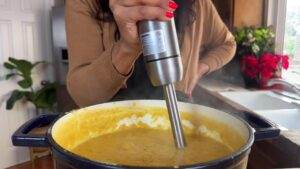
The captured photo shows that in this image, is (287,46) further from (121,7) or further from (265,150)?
(121,7)

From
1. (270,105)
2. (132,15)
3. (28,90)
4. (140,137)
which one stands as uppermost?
(132,15)

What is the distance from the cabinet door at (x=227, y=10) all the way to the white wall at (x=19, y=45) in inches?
56.2

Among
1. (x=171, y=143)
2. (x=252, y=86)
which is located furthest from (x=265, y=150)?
(x=252, y=86)

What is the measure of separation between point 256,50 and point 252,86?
0.66ft

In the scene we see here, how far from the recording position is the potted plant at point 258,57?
1719mm

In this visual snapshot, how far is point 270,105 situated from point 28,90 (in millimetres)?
1829

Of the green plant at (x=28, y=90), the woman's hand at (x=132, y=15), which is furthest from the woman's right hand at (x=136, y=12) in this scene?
the green plant at (x=28, y=90)

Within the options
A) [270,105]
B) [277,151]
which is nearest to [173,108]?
[277,151]

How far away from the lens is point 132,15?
43cm

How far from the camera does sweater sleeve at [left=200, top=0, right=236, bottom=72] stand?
3.32ft

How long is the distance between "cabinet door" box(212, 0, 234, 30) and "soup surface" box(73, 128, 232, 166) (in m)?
1.40

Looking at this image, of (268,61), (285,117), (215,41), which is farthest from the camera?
(268,61)

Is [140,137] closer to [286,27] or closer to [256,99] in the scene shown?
[256,99]

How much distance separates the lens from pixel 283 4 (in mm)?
1908
